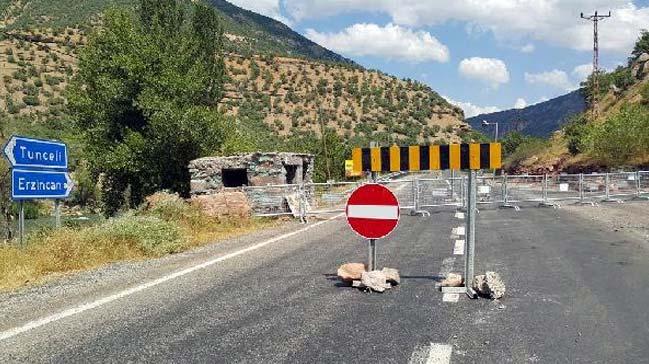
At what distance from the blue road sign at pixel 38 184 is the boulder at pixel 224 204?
5499 millimetres

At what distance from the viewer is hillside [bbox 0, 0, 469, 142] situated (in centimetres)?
7900

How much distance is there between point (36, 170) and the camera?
1133 cm

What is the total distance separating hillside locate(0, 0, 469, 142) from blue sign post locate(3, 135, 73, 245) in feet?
209

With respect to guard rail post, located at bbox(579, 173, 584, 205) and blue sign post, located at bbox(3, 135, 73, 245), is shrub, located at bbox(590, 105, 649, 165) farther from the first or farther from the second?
blue sign post, located at bbox(3, 135, 73, 245)

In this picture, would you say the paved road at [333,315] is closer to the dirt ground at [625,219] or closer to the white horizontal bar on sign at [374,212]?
the white horizontal bar on sign at [374,212]

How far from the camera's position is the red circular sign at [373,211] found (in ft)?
24.8

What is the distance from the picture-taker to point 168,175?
2444 cm

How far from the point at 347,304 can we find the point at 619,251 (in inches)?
256

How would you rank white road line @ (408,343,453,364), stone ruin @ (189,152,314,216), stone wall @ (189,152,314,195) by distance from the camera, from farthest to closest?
stone wall @ (189,152,314,195) < stone ruin @ (189,152,314,216) < white road line @ (408,343,453,364)

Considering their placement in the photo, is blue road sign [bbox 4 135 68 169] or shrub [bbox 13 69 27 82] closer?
blue road sign [bbox 4 135 68 169]

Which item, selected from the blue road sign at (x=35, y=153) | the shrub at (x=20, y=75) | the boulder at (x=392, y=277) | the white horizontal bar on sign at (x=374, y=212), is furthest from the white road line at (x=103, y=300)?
the shrub at (x=20, y=75)

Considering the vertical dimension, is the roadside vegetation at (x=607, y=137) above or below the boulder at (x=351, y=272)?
above

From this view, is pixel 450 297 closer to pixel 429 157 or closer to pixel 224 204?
pixel 429 157

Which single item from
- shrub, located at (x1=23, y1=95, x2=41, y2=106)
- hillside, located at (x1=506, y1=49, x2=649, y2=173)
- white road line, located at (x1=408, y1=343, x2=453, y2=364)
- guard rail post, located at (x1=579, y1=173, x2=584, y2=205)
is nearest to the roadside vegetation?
hillside, located at (x1=506, y1=49, x2=649, y2=173)
